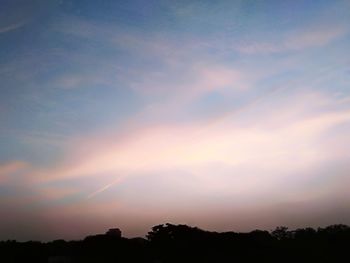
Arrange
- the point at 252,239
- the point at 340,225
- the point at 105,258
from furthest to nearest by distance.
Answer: the point at 340,225
the point at 252,239
the point at 105,258

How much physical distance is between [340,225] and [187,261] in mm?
60790

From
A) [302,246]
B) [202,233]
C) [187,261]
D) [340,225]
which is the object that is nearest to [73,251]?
[187,261]

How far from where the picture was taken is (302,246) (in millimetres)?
53219

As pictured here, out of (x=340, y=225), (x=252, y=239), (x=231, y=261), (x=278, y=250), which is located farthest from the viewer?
(x=340, y=225)

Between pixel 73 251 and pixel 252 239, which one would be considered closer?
pixel 73 251

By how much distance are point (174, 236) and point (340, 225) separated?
56.7 meters

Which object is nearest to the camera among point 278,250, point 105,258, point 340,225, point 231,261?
point 105,258

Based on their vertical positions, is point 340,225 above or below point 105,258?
above

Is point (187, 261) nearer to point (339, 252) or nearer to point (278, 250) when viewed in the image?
point (278, 250)

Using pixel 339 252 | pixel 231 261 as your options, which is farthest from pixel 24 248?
pixel 339 252

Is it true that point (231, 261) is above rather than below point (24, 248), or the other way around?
below

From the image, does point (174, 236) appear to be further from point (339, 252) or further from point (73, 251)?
point (339, 252)

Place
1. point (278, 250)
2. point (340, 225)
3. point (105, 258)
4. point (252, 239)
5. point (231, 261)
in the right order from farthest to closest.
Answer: point (340, 225), point (252, 239), point (278, 250), point (231, 261), point (105, 258)

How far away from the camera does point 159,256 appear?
47.1 metres
